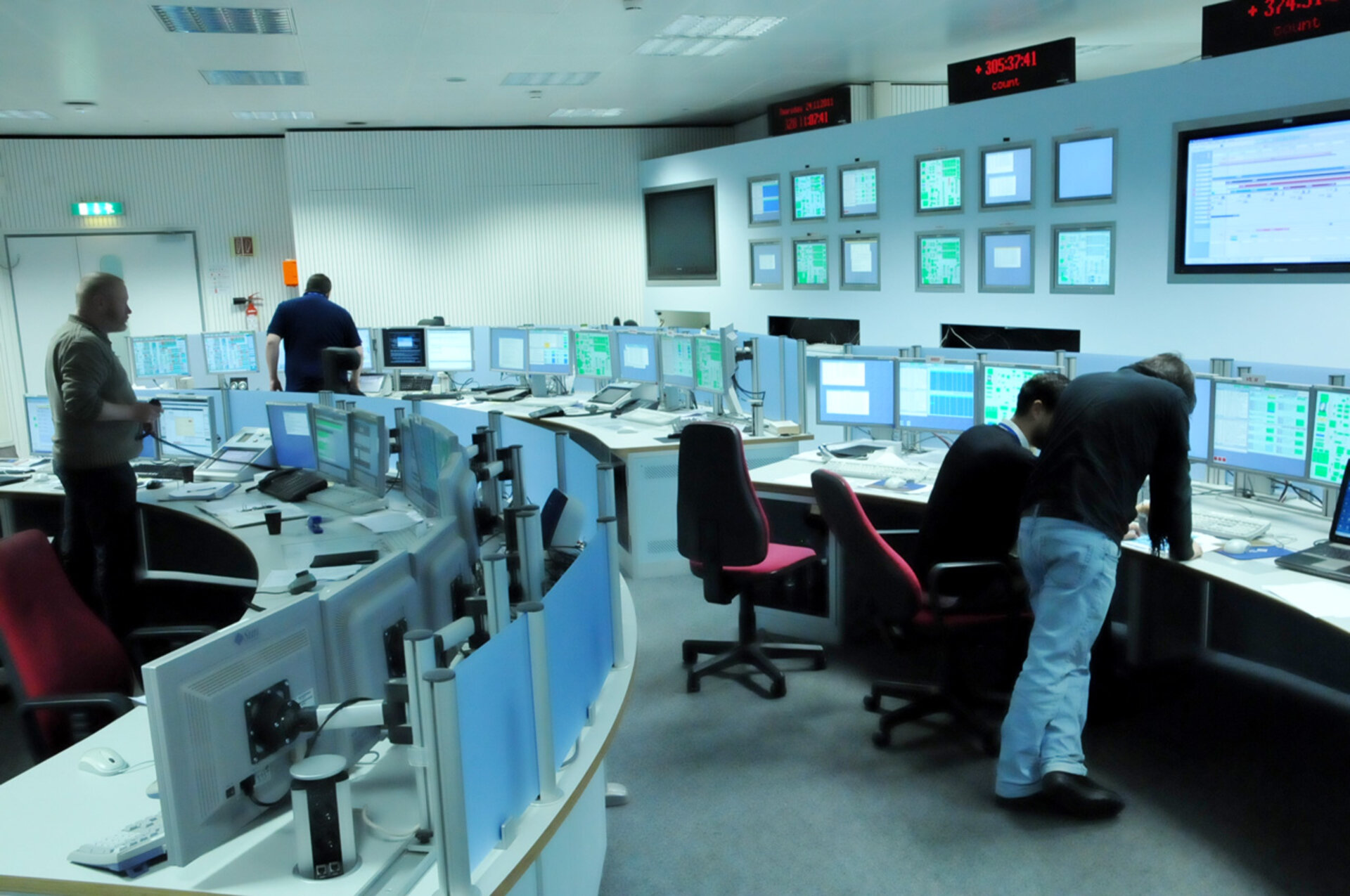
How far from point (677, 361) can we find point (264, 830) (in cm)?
429

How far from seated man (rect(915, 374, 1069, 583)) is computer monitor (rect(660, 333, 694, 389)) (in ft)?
8.79

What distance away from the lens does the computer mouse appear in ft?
6.28

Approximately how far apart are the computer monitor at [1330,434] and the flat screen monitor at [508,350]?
486 cm

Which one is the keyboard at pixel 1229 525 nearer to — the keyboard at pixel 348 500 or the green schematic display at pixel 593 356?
the keyboard at pixel 348 500

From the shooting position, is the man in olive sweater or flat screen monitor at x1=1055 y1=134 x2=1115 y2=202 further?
flat screen monitor at x1=1055 y1=134 x2=1115 y2=202

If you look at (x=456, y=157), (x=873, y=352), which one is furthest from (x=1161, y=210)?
(x=456, y=157)

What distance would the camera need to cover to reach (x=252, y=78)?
659cm

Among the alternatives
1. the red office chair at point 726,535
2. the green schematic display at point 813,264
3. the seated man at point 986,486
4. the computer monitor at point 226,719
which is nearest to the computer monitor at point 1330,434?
the seated man at point 986,486

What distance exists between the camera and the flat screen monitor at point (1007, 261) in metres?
6.12

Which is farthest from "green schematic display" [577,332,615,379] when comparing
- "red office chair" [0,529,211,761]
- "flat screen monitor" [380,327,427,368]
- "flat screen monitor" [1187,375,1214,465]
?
"red office chair" [0,529,211,761]

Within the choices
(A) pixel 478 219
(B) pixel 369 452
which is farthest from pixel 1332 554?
(A) pixel 478 219

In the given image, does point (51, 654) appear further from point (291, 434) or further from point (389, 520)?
point (291, 434)

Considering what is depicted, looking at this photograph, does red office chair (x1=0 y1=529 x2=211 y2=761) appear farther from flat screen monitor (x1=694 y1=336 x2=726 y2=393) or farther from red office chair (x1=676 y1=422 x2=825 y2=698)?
flat screen monitor (x1=694 y1=336 x2=726 y2=393)

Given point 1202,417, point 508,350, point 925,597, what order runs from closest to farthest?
point 925,597
point 1202,417
point 508,350
